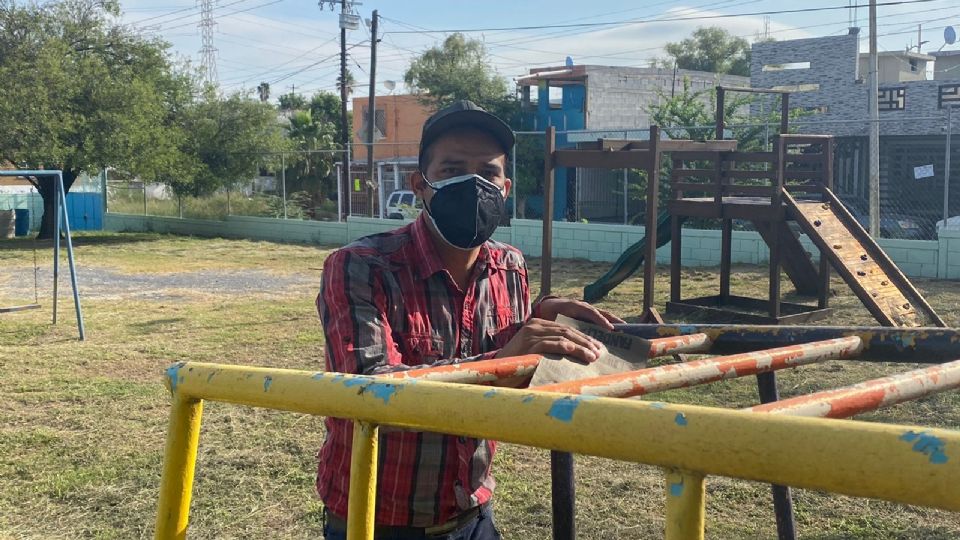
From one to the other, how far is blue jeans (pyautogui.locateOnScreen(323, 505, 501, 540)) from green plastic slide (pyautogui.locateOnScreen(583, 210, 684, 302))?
8.17m

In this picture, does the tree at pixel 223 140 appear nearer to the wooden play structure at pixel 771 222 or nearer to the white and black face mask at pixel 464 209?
the wooden play structure at pixel 771 222

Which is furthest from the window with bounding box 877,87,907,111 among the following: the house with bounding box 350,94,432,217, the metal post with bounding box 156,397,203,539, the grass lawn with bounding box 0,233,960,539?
the metal post with bounding box 156,397,203,539

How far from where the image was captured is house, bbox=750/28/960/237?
2141 centimetres

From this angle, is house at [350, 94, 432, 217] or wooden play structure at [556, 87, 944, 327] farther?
house at [350, 94, 432, 217]

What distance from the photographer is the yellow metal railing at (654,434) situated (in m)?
0.83

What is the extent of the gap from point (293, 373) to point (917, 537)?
11.2 ft

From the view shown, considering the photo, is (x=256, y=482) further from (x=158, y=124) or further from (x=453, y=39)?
(x=453, y=39)

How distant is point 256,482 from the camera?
4562 millimetres

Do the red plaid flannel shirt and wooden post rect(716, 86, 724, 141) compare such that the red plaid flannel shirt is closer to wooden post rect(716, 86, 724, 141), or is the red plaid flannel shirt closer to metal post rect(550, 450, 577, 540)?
metal post rect(550, 450, 577, 540)

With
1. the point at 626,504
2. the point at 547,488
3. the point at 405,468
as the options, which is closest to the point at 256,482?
the point at 547,488

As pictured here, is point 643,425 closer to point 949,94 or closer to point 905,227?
point 905,227

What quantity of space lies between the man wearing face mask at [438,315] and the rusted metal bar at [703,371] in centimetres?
28

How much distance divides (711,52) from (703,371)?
6113 centimetres

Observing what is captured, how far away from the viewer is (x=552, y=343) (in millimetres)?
1791
